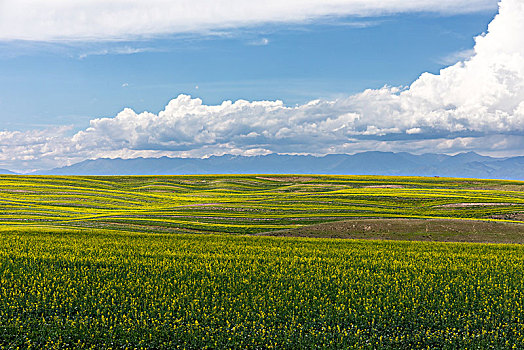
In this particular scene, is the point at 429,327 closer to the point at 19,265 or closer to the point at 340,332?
the point at 340,332

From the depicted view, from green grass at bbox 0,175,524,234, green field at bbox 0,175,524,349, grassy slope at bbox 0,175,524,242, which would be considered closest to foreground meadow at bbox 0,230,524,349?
green field at bbox 0,175,524,349

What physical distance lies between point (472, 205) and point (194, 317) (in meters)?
64.6

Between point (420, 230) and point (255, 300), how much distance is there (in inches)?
1357

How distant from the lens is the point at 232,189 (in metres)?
109

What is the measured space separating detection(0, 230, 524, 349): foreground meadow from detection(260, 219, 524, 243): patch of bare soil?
745 inches

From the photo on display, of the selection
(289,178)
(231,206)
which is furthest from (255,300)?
(289,178)

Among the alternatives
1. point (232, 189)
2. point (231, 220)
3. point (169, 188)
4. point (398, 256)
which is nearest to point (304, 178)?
point (232, 189)

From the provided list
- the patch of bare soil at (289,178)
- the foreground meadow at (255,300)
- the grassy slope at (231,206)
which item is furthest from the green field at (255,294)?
the patch of bare soil at (289,178)

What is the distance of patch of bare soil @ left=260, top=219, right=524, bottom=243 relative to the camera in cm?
4381

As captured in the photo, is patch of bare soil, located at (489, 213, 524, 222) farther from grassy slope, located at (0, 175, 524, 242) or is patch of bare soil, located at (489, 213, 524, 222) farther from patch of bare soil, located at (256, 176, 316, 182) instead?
patch of bare soil, located at (256, 176, 316, 182)

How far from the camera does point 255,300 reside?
55.1 feet

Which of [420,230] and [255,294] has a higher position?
[255,294]

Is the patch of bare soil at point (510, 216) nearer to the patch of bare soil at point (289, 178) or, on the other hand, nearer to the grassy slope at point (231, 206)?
the grassy slope at point (231, 206)

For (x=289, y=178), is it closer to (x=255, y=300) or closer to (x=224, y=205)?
(x=224, y=205)
